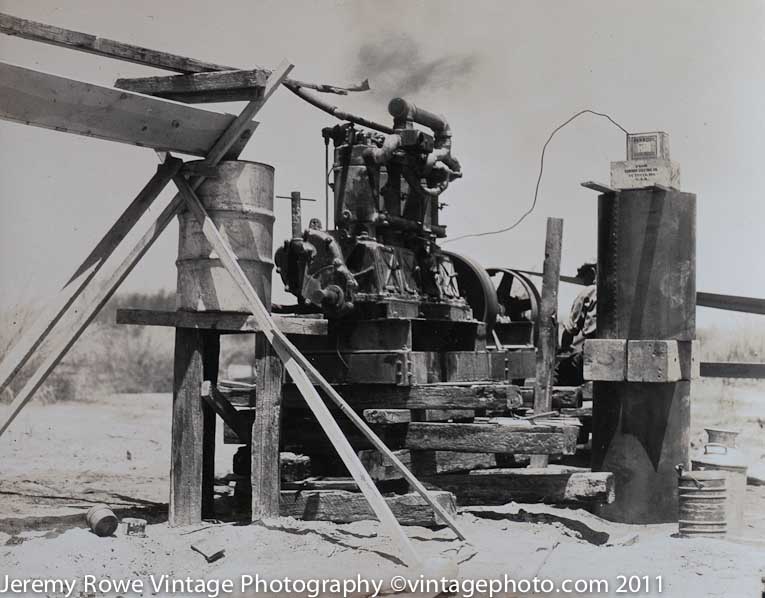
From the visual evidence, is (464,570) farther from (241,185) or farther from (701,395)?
(701,395)

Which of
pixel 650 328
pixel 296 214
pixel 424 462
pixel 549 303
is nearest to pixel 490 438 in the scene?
pixel 424 462

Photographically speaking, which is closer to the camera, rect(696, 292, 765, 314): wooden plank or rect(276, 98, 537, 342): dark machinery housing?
rect(276, 98, 537, 342): dark machinery housing

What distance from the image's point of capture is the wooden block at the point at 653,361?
849 cm

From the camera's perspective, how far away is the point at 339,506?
7672mm

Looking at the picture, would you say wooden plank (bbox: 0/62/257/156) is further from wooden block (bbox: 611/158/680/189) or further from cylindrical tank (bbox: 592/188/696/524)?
cylindrical tank (bbox: 592/188/696/524)

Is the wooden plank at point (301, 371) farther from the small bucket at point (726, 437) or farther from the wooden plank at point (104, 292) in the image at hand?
the small bucket at point (726, 437)

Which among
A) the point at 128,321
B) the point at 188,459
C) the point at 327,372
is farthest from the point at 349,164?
the point at 188,459

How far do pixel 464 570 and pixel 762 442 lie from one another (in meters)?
9.55

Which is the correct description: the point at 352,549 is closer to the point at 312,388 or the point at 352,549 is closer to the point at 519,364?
the point at 312,388

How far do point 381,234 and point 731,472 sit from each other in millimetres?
3666

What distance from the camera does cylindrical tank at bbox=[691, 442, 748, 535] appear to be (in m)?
8.23

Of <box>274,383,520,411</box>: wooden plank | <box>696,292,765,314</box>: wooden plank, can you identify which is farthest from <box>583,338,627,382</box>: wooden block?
<box>696,292,765,314</box>: wooden plank

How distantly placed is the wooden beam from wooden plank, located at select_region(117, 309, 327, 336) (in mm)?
1563

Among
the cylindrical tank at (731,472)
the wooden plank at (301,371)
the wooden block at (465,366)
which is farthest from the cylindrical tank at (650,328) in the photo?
the wooden plank at (301,371)
